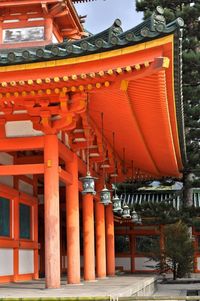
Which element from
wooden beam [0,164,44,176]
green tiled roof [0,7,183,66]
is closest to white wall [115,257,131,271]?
wooden beam [0,164,44,176]

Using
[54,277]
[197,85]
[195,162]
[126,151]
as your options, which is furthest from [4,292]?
[197,85]

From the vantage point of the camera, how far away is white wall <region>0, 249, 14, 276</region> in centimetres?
1404

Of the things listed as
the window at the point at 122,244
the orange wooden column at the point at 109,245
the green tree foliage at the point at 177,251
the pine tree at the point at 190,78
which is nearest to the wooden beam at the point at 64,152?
the orange wooden column at the point at 109,245

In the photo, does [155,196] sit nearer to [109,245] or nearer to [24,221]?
[109,245]

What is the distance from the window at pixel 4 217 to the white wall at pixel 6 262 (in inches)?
18.0

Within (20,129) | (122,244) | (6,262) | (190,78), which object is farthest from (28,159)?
(122,244)

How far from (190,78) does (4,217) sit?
1601 centimetres

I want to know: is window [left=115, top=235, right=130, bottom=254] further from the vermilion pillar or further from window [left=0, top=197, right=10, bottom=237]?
window [left=0, top=197, right=10, bottom=237]

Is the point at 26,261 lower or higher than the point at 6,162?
lower

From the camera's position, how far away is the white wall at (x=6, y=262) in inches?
553

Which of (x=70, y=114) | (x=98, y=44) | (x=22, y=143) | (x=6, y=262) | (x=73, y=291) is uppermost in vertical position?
(x=98, y=44)

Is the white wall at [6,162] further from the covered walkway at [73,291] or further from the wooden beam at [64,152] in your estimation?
the covered walkway at [73,291]

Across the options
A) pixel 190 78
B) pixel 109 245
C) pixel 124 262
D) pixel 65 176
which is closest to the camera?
pixel 65 176

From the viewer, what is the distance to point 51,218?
11336 mm
